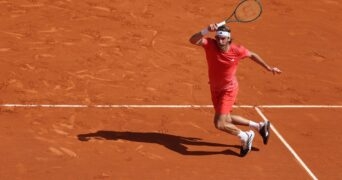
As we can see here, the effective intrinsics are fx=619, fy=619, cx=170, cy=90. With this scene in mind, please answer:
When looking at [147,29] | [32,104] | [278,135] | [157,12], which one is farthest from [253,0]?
[157,12]

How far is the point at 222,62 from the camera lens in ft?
28.0

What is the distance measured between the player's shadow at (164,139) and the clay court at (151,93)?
29 millimetres

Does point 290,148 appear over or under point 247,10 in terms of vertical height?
under

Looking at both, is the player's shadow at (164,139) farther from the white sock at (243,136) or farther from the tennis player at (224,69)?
the tennis player at (224,69)

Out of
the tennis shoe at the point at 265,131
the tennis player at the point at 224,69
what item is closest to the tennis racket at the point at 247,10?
the tennis player at the point at 224,69

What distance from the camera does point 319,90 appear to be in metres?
11.6

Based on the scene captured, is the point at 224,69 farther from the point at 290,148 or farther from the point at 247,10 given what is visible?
the point at 290,148

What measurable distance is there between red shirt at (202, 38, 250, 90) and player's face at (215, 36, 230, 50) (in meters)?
0.07

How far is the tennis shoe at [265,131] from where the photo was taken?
9.09 meters

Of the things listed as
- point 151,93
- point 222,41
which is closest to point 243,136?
point 222,41

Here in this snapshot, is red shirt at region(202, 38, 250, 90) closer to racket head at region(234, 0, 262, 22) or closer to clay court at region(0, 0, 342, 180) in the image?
racket head at region(234, 0, 262, 22)

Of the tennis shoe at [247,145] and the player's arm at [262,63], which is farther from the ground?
the player's arm at [262,63]

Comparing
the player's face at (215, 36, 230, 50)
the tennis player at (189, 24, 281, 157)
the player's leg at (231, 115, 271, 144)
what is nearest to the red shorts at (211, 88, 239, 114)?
the tennis player at (189, 24, 281, 157)

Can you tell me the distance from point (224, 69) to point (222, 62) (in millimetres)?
114
